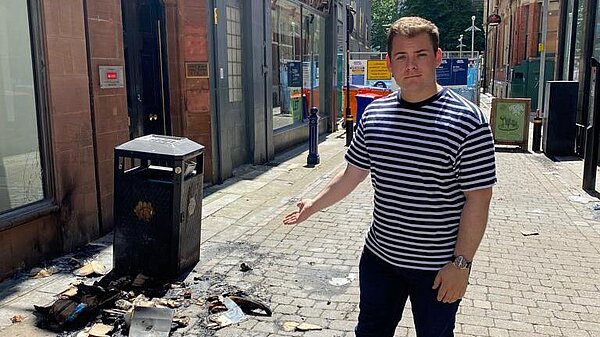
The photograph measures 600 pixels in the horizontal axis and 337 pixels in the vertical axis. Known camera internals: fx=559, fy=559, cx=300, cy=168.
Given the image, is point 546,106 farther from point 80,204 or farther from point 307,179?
point 80,204

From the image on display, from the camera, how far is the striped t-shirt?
2.40 meters

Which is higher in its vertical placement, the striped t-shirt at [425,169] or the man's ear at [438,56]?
the man's ear at [438,56]

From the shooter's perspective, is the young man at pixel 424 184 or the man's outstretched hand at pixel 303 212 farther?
the man's outstretched hand at pixel 303 212

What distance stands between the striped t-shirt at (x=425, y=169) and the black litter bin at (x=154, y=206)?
243 centimetres

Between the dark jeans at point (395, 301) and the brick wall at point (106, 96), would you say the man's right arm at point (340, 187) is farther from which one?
the brick wall at point (106, 96)

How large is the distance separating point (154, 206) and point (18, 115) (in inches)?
66.4

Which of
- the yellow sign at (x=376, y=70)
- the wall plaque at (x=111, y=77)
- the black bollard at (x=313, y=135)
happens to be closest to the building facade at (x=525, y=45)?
the yellow sign at (x=376, y=70)

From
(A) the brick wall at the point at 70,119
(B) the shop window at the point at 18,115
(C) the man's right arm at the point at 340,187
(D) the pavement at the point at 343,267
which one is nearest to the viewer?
(C) the man's right arm at the point at 340,187

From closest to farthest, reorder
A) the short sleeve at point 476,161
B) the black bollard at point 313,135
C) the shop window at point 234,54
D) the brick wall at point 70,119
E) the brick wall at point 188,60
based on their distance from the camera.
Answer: the short sleeve at point 476,161
the brick wall at point 70,119
the brick wall at point 188,60
the shop window at point 234,54
the black bollard at point 313,135

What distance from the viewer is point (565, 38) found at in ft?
44.6

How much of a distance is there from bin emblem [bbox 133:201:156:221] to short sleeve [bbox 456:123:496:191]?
309cm

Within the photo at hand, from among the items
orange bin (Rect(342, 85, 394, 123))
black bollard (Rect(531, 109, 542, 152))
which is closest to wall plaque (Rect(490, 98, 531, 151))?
black bollard (Rect(531, 109, 542, 152))

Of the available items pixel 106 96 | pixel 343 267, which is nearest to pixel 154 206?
pixel 343 267

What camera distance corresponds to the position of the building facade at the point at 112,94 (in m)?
5.20
